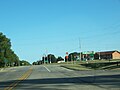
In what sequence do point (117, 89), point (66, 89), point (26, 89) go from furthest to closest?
point (26, 89), point (66, 89), point (117, 89)

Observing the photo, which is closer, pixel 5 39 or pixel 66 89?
pixel 66 89

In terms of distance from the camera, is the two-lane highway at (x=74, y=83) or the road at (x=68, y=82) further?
the road at (x=68, y=82)

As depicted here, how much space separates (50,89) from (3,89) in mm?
3125

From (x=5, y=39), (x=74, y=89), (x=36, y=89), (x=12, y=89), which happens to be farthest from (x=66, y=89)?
(x=5, y=39)

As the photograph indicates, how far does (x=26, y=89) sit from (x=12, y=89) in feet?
3.01

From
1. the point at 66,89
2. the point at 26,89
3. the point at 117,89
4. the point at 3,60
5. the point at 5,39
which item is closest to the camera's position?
the point at 117,89

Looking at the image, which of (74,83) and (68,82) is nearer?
(74,83)

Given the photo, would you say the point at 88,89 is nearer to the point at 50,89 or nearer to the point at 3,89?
the point at 50,89

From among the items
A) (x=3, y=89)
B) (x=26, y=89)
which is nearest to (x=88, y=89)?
(x=26, y=89)

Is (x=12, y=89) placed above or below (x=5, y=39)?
below

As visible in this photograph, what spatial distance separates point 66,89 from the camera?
19.2 m

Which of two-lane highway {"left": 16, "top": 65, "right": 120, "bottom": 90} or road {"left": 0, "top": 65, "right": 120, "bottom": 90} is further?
road {"left": 0, "top": 65, "right": 120, "bottom": 90}

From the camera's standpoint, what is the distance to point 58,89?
1941cm

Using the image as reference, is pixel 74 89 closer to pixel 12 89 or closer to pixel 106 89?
pixel 106 89
